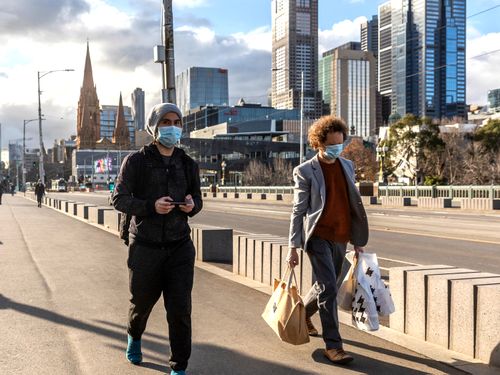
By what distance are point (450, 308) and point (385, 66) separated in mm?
137788

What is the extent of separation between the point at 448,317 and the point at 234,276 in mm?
4382

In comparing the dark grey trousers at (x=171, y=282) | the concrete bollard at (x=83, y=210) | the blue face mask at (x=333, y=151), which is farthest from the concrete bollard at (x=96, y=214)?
the dark grey trousers at (x=171, y=282)

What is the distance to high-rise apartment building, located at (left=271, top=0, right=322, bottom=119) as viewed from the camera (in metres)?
130

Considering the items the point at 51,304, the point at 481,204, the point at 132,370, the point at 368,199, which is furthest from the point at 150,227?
the point at 368,199

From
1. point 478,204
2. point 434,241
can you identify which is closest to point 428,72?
point 478,204

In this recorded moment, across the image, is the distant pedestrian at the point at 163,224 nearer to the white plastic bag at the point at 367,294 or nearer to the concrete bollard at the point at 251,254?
the white plastic bag at the point at 367,294

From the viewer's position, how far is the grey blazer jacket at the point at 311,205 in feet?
16.2

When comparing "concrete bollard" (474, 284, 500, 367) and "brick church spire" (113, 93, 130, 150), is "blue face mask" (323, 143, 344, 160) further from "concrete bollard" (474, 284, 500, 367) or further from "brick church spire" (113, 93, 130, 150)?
"brick church spire" (113, 93, 130, 150)

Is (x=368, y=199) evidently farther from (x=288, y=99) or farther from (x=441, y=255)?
(x=288, y=99)

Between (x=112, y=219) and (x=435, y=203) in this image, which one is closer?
(x=112, y=219)

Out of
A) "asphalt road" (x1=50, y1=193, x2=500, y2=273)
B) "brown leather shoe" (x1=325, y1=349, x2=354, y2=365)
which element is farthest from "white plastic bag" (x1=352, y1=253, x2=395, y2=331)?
"asphalt road" (x1=50, y1=193, x2=500, y2=273)

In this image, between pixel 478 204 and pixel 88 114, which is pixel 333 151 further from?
pixel 88 114

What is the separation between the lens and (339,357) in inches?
187

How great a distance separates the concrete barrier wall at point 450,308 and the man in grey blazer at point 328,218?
803mm
